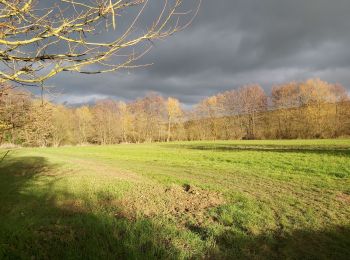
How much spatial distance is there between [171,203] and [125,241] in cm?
382

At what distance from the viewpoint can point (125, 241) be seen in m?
6.23

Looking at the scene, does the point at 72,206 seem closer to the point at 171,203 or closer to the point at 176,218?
the point at 171,203

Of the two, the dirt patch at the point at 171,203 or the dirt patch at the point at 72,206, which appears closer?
the dirt patch at the point at 171,203

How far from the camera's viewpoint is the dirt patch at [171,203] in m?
8.66

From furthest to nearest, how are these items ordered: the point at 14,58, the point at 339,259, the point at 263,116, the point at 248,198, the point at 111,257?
1. the point at 263,116
2. the point at 248,198
3. the point at 339,259
4. the point at 111,257
5. the point at 14,58

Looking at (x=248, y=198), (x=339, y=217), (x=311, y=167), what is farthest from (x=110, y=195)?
(x=311, y=167)

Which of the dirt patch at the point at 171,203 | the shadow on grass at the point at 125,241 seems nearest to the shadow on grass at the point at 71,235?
the shadow on grass at the point at 125,241

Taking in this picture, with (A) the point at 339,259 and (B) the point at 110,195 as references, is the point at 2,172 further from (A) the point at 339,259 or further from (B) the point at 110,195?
(A) the point at 339,259

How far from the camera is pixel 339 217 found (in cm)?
834

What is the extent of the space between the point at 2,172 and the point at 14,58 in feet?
53.2

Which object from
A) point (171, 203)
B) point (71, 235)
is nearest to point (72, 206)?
point (171, 203)

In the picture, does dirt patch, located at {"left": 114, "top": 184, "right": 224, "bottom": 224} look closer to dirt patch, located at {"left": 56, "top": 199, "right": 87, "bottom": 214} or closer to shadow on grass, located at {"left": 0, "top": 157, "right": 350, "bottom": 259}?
shadow on grass, located at {"left": 0, "top": 157, "right": 350, "bottom": 259}

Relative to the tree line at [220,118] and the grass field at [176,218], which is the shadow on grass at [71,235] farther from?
the tree line at [220,118]

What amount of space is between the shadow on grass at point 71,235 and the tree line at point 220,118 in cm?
6263
